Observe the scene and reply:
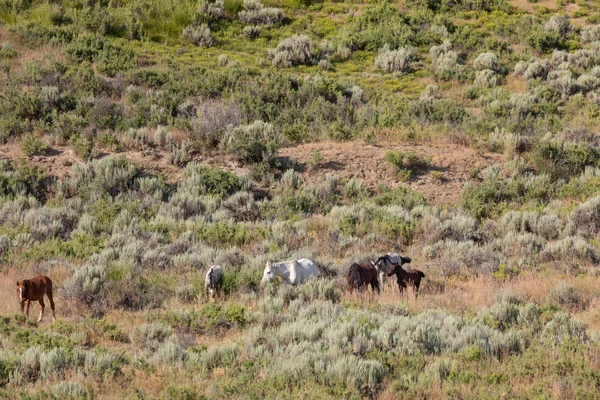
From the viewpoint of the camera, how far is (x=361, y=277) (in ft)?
37.2

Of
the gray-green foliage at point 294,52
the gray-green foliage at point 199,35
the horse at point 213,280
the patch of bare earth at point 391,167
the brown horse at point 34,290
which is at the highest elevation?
the gray-green foliage at point 199,35

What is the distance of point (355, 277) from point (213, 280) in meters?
2.39

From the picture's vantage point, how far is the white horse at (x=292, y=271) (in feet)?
38.0

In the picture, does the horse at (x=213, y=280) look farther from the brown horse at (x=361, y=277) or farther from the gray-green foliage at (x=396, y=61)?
the gray-green foliage at (x=396, y=61)

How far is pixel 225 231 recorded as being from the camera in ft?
47.9

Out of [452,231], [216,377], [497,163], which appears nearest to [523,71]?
[497,163]

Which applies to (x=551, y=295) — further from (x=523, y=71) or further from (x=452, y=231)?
(x=523, y=71)

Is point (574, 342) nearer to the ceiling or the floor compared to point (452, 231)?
nearer to the ceiling

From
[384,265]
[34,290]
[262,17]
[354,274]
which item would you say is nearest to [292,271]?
[354,274]

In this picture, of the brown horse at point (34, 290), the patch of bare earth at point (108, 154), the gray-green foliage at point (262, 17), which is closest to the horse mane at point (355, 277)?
the brown horse at point (34, 290)

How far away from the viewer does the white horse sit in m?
11.6

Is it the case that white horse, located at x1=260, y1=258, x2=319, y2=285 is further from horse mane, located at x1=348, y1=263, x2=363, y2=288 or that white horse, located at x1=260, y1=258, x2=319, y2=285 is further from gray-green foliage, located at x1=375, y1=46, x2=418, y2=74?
gray-green foliage, located at x1=375, y1=46, x2=418, y2=74

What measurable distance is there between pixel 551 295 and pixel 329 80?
51.5ft

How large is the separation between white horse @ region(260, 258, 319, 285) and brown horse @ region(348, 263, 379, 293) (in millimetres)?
730
